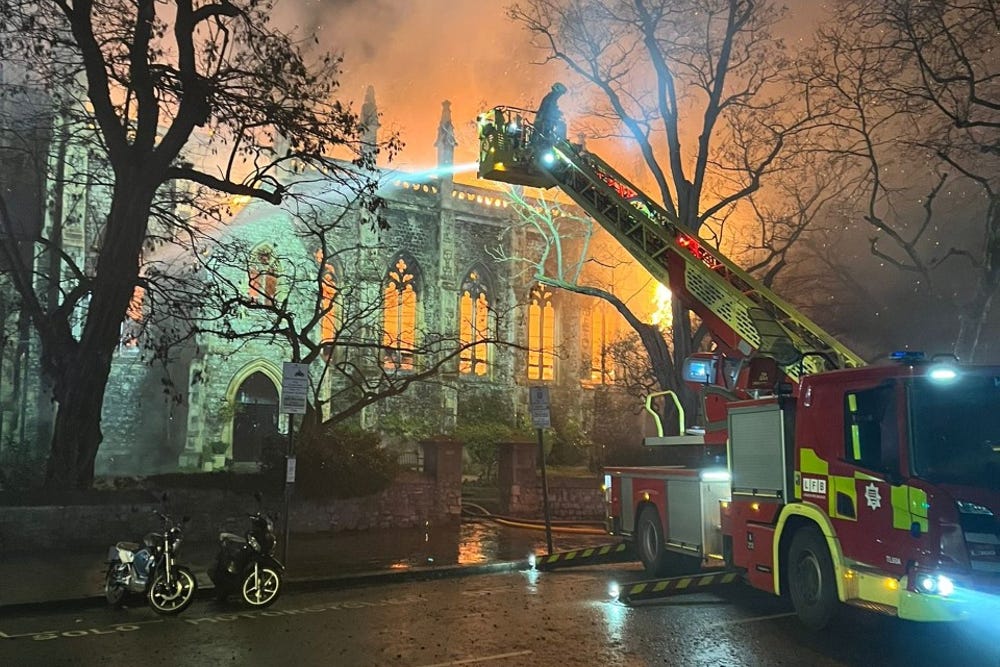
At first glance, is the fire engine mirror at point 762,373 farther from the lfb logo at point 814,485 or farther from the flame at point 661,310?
the flame at point 661,310

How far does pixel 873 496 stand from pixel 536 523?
11.5m

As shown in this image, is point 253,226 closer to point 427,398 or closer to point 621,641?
point 427,398

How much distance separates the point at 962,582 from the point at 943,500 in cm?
62

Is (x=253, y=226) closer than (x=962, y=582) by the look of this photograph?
No

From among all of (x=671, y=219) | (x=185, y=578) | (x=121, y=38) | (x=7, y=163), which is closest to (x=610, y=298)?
(x=671, y=219)

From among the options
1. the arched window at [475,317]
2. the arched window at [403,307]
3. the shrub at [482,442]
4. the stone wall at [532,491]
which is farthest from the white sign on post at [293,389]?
the arched window at [475,317]

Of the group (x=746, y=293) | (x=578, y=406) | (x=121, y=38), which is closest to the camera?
(x=746, y=293)

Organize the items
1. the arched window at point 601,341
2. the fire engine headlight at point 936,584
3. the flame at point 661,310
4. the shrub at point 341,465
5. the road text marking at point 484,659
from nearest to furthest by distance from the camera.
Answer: the fire engine headlight at point 936,584
the road text marking at point 484,659
the shrub at point 341,465
the flame at point 661,310
the arched window at point 601,341

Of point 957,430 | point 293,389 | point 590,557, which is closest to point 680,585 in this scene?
point 590,557

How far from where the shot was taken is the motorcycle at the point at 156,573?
880cm

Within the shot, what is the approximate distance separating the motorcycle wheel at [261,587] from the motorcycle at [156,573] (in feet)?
1.90

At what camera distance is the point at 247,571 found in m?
9.27

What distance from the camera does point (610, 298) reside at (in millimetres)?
20781

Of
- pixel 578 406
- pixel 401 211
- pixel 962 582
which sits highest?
pixel 401 211
